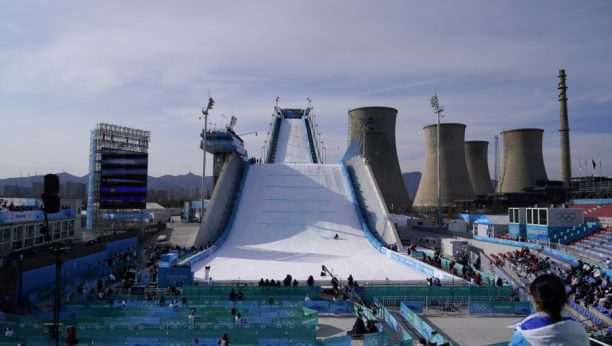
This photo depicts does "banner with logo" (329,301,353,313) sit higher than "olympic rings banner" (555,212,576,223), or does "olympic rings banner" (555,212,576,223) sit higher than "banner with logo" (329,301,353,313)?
"olympic rings banner" (555,212,576,223)

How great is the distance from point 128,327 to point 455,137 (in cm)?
4521

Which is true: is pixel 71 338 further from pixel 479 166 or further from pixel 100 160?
pixel 479 166

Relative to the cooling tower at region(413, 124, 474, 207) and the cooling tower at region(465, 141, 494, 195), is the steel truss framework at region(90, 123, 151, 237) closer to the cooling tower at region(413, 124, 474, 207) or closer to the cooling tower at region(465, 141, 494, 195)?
the cooling tower at region(413, 124, 474, 207)

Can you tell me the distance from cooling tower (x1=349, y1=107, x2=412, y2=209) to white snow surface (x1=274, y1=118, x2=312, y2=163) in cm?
653

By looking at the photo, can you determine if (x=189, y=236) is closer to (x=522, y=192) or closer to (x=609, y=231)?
(x=609, y=231)

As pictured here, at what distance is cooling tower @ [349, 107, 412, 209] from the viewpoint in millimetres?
47531

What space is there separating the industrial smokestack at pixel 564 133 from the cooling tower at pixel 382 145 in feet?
63.1

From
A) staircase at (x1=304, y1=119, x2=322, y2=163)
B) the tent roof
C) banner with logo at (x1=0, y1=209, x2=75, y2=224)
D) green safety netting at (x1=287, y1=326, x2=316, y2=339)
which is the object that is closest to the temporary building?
the tent roof

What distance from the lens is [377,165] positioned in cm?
4850

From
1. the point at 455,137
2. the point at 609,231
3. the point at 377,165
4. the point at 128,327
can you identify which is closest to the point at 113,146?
the point at 128,327

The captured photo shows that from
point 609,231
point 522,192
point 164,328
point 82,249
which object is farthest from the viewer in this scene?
point 522,192

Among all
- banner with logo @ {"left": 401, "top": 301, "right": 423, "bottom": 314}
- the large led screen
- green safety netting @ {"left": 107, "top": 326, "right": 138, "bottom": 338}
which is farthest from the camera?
the large led screen

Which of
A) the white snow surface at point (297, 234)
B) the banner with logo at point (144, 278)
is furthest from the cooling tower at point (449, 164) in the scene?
the banner with logo at point (144, 278)

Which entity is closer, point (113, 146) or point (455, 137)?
point (113, 146)
